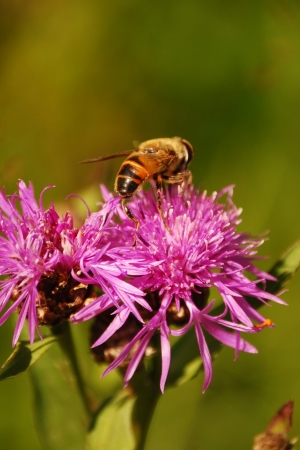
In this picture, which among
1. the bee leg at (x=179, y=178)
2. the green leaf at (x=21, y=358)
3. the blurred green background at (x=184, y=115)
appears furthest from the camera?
the blurred green background at (x=184, y=115)

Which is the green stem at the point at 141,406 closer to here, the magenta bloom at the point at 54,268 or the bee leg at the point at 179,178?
the magenta bloom at the point at 54,268

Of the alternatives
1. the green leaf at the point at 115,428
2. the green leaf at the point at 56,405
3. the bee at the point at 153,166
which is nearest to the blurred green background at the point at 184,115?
the bee at the point at 153,166

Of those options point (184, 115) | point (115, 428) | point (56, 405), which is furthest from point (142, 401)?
point (184, 115)

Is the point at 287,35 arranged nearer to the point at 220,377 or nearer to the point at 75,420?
the point at 220,377

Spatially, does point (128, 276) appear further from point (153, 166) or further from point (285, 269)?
point (285, 269)

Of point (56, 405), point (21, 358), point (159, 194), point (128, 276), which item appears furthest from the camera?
point (56, 405)

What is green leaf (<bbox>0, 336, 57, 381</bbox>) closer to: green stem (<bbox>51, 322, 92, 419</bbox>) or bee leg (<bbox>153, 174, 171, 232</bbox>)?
green stem (<bbox>51, 322, 92, 419</bbox>)
